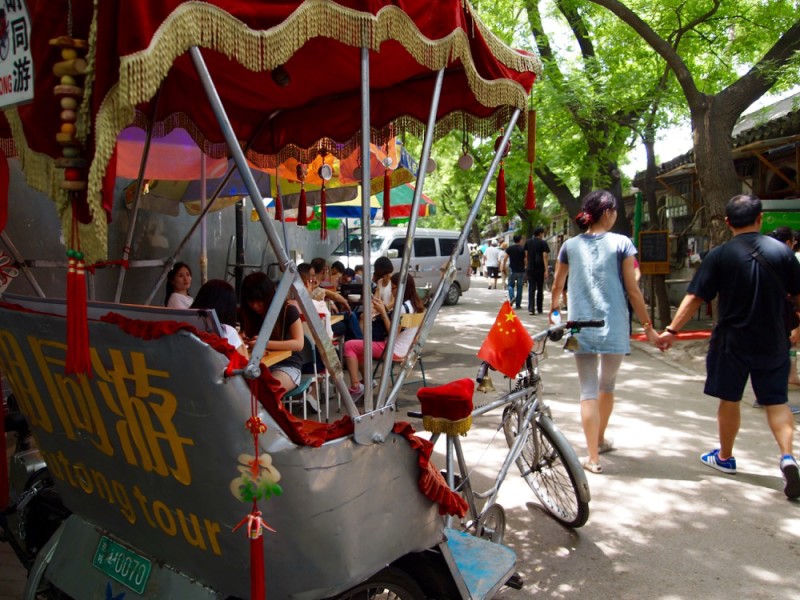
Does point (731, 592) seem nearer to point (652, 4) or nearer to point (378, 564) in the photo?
point (378, 564)

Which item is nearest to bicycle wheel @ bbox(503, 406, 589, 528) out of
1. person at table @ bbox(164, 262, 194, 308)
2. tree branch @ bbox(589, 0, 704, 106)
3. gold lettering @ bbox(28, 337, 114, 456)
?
gold lettering @ bbox(28, 337, 114, 456)

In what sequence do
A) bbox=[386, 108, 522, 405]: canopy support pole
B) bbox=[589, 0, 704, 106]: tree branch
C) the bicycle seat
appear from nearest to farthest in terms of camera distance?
bbox=[386, 108, 522, 405]: canopy support pole, the bicycle seat, bbox=[589, 0, 704, 106]: tree branch

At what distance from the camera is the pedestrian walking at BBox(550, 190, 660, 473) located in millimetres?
4152

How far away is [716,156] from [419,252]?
9.09 meters

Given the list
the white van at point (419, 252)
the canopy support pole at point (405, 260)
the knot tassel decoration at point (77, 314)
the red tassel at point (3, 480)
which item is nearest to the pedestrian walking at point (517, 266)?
the white van at point (419, 252)

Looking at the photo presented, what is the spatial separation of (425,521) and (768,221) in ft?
29.5

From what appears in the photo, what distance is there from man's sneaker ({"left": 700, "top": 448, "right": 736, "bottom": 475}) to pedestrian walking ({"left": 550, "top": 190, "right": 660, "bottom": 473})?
0.89 metres

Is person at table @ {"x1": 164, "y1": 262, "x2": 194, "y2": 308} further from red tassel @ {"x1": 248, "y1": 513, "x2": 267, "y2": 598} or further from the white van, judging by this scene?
the white van

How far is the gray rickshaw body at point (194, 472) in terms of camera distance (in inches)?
67.3

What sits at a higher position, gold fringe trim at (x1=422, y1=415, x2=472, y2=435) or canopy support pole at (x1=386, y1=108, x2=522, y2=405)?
canopy support pole at (x1=386, y1=108, x2=522, y2=405)

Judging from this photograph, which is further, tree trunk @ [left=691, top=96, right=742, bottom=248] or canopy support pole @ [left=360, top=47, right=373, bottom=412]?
tree trunk @ [left=691, top=96, right=742, bottom=248]

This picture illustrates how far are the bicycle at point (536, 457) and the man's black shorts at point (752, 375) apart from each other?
126 cm

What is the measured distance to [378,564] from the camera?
202 cm

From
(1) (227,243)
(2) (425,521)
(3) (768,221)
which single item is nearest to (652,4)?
(3) (768,221)
